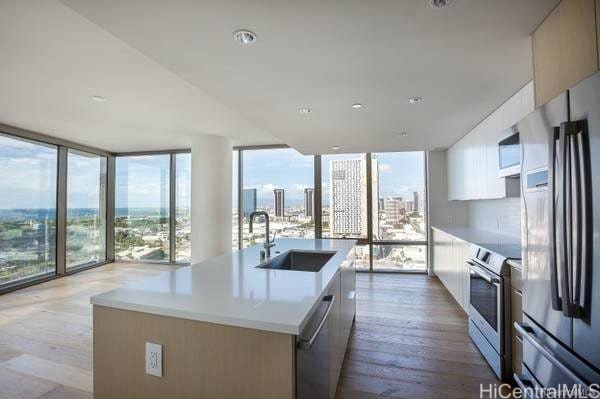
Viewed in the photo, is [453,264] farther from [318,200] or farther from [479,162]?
[318,200]

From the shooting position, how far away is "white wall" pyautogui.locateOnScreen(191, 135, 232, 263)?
494 cm

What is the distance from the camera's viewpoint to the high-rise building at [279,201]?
18.9ft

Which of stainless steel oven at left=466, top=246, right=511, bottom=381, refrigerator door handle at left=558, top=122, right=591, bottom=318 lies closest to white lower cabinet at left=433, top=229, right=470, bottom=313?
stainless steel oven at left=466, top=246, right=511, bottom=381

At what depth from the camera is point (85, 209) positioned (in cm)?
590

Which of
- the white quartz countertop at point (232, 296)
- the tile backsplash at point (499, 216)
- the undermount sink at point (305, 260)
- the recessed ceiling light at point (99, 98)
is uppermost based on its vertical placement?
the recessed ceiling light at point (99, 98)

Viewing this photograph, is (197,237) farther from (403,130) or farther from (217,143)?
(403,130)

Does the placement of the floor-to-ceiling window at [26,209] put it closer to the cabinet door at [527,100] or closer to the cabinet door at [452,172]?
the cabinet door at [527,100]

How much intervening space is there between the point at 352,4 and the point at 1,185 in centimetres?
570

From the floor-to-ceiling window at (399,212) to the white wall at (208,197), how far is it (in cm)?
292

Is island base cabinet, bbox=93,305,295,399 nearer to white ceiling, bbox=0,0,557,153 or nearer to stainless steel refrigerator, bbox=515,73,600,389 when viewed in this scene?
stainless steel refrigerator, bbox=515,73,600,389

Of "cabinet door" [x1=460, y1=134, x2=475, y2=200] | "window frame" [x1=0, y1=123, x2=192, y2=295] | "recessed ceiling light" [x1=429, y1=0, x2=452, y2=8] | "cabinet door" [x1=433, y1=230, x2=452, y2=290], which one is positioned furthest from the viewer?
"window frame" [x1=0, y1=123, x2=192, y2=295]

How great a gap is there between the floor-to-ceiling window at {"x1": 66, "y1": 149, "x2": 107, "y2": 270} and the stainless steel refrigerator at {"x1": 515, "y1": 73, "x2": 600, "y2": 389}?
6.93 meters

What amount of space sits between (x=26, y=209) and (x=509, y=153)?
6.75 m

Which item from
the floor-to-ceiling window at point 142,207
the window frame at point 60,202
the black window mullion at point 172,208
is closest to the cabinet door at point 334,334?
the black window mullion at point 172,208
